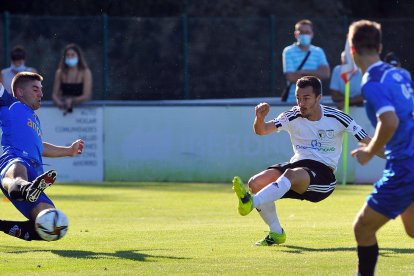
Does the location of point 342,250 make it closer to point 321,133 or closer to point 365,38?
point 321,133

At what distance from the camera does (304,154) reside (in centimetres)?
1148

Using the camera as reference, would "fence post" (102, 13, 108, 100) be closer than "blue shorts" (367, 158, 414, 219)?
No

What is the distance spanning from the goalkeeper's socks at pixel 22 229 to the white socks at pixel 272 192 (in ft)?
6.60

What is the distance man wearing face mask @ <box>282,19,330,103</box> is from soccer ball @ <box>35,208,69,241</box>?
10.3 meters

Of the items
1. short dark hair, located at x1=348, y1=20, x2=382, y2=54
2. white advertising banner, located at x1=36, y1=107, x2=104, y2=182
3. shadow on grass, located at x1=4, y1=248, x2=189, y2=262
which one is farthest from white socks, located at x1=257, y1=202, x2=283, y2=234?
white advertising banner, located at x1=36, y1=107, x2=104, y2=182

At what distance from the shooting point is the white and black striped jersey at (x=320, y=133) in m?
11.4

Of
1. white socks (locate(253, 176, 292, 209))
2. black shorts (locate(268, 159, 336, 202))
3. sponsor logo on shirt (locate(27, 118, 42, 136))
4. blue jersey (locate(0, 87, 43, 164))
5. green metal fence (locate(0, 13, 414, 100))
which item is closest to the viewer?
white socks (locate(253, 176, 292, 209))

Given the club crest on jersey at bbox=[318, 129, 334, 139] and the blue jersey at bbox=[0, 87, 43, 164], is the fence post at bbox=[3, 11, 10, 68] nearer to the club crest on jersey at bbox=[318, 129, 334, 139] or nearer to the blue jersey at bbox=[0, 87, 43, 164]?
the blue jersey at bbox=[0, 87, 43, 164]

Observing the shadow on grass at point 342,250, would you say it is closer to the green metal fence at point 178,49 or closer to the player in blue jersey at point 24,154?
the player in blue jersey at point 24,154

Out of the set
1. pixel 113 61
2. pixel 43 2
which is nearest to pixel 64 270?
pixel 113 61

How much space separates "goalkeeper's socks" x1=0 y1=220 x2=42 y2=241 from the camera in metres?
10.1

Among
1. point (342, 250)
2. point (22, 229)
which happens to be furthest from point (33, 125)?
point (342, 250)

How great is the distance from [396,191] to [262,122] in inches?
134

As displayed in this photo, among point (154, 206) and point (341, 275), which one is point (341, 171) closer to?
point (154, 206)
